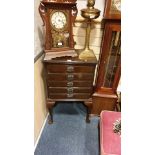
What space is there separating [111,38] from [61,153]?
46.9 inches

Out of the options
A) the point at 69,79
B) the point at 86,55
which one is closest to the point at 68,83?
the point at 69,79

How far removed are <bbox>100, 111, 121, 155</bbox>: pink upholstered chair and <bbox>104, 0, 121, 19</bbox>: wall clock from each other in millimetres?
943

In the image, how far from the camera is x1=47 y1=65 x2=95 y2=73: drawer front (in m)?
1.84

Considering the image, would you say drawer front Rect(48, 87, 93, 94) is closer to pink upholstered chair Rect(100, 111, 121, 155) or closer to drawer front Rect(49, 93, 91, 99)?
drawer front Rect(49, 93, 91, 99)

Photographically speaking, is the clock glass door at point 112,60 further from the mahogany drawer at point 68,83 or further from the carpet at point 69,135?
the carpet at point 69,135

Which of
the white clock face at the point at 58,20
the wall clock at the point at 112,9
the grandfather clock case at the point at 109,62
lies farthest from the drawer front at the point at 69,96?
the wall clock at the point at 112,9

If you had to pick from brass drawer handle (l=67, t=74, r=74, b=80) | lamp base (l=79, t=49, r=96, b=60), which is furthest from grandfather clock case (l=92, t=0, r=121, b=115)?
brass drawer handle (l=67, t=74, r=74, b=80)

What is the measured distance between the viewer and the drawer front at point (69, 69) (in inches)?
72.4

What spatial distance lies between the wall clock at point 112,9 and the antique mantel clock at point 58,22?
32 cm
